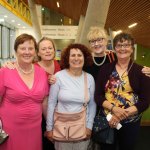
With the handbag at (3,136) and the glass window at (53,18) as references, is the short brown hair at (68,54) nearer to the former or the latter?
the handbag at (3,136)

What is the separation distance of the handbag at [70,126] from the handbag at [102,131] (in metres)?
0.13

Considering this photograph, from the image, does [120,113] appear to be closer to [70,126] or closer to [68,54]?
[70,126]

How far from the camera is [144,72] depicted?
8.33 ft

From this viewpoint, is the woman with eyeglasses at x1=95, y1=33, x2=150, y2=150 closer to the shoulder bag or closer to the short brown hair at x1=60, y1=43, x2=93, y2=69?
the shoulder bag

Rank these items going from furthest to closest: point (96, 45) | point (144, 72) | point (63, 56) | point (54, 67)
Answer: point (54, 67) → point (96, 45) → point (63, 56) → point (144, 72)

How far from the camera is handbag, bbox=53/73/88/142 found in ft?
8.56

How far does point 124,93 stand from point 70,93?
518mm

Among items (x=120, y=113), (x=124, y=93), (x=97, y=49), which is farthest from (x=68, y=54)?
(x=120, y=113)

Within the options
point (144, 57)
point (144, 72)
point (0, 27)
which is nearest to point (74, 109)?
point (144, 72)

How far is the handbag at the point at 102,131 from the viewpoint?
2621mm

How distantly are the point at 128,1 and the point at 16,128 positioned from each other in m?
7.65

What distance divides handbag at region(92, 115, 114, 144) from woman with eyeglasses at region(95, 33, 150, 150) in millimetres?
60

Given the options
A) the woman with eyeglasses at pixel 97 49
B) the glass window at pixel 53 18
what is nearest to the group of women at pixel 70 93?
the woman with eyeglasses at pixel 97 49

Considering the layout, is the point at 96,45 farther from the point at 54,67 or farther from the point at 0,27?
the point at 0,27
